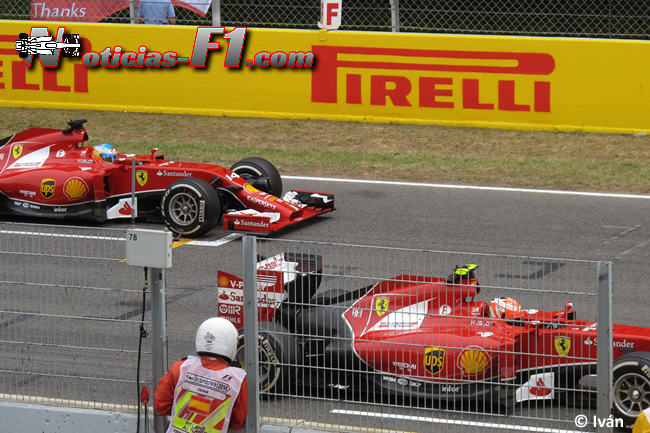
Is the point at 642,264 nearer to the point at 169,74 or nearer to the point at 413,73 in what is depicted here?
the point at 413,73

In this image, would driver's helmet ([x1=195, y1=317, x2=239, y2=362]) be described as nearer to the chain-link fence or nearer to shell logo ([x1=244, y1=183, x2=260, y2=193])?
shell logo ([x1=244, y1=183, x2=260, y2=193])

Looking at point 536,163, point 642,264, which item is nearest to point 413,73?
point 536,163

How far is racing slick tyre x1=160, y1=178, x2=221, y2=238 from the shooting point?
1063 cm

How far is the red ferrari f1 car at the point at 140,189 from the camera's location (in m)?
10.7

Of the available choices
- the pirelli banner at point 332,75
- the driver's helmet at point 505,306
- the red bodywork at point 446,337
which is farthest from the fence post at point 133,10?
the red bodywork at point 446,337

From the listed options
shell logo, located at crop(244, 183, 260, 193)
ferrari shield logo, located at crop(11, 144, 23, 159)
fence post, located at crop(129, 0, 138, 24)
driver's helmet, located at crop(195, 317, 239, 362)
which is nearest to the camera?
driver's helmet, located at crop(195, 317, 239, 362)

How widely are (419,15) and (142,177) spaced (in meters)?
6.65

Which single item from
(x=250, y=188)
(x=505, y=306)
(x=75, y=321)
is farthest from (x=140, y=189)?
(x=505, y=306)

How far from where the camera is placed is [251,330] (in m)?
5.31

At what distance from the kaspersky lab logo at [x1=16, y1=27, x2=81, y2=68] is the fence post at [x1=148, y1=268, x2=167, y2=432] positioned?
1251 centimetres

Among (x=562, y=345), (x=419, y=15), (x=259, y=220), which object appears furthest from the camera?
(x=419, y=15)

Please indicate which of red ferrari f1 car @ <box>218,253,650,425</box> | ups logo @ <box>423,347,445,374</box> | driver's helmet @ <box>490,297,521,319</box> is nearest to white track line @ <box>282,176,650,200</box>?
driver's helmet @ <box>490,297,521,319</box>

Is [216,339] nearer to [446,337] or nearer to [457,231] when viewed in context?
[446,337]

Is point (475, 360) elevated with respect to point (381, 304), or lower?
lower
